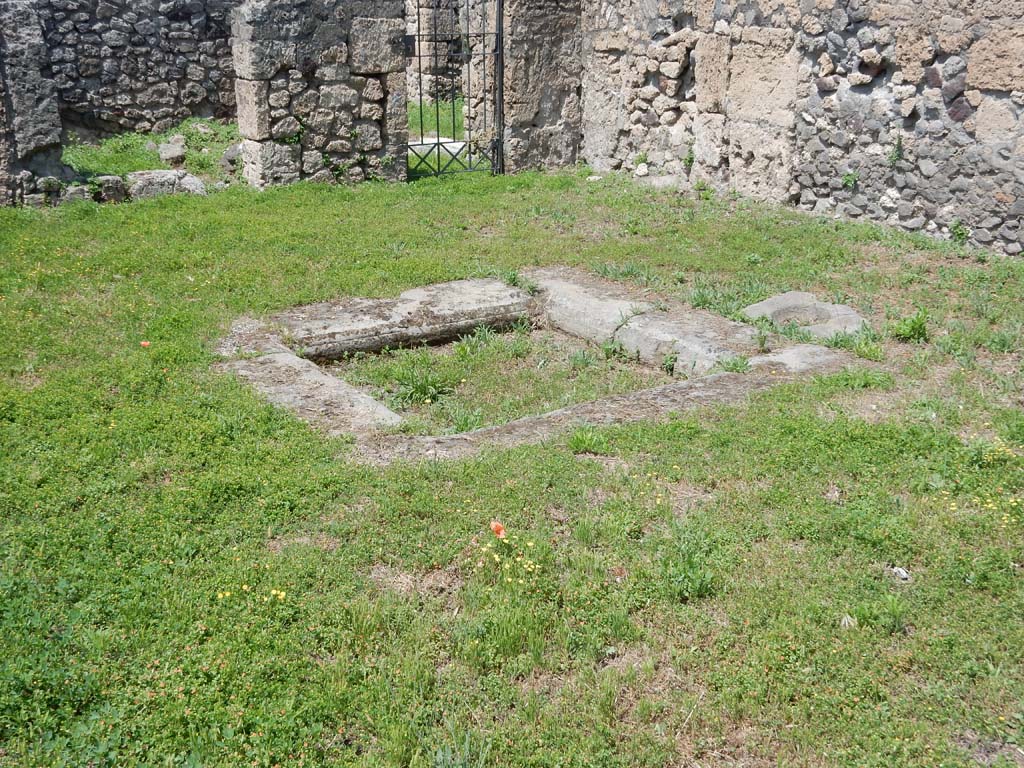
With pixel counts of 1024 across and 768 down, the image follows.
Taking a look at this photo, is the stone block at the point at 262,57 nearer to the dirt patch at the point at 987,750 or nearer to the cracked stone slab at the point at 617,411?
the cracked stone slab at the point at 617,411

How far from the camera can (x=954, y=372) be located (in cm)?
615

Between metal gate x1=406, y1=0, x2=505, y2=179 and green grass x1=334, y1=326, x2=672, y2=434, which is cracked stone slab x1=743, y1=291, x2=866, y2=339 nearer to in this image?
green grass x1=334, y1=326, x2=672, y2=434

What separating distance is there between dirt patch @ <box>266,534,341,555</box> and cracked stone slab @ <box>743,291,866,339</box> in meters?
4.15

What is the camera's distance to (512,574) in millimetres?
4023

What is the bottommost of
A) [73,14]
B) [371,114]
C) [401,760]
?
[401,760]

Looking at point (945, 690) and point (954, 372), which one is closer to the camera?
point (945, 690)

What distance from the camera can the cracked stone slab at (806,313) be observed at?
706cm

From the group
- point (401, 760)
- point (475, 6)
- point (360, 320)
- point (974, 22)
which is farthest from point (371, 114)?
point (401, 760)

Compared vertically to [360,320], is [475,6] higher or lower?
higher

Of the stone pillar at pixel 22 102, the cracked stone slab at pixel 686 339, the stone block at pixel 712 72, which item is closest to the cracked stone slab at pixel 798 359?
the cracked stone slab at pixel 686 339

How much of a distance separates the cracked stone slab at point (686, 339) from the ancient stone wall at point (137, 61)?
9.39 meters

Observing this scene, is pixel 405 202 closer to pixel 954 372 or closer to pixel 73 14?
pixel 73 14

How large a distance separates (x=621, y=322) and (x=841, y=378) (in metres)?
1.81

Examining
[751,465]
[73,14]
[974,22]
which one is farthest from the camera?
[73,14]
